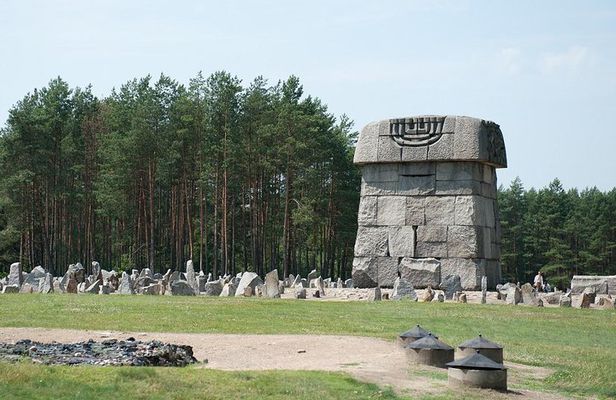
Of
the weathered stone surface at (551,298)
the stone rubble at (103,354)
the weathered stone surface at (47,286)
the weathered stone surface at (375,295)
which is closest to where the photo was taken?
the stone rubble at (103,354)

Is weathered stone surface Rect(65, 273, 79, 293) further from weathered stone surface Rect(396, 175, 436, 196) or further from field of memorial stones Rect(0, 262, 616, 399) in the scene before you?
weathered stone surface Rect(396, 175, 436, 196)

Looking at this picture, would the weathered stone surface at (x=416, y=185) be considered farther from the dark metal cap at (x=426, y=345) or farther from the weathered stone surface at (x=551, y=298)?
the dark metal cap at (x=426, y=345)

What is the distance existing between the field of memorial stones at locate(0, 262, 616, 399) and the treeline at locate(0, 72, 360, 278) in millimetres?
22361

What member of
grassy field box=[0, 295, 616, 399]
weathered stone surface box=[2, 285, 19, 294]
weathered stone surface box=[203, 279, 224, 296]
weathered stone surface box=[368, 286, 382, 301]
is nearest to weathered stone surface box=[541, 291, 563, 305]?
grassy field box=[0, 295, 616, 399]

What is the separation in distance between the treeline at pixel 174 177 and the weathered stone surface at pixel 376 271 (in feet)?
57.9

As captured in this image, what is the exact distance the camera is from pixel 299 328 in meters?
19.3

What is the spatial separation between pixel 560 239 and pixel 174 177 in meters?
35.2

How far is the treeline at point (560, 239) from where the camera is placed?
75438mm

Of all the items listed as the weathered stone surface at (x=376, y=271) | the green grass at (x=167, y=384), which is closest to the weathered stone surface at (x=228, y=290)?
the weathered stone surface at (x=376, y=271)

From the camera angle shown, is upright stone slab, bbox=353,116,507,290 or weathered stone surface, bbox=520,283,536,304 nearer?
weathered stone surface, bbox=520,283,536,304

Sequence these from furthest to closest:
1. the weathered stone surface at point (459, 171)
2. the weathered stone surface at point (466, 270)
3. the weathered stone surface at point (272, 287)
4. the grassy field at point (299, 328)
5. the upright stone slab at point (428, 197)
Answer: the weathered stone surface at point (459, 171), the upright stone slab at point (428, 197), the weathered stone surface at point (466, 270), the weathered stone surface at point (272, 287), the grassy field at point (299, 328)

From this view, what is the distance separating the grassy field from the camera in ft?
39.0

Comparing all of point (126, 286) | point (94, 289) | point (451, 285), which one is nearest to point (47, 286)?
point (94, 289)

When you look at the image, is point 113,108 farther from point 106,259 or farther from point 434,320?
point 434,320
